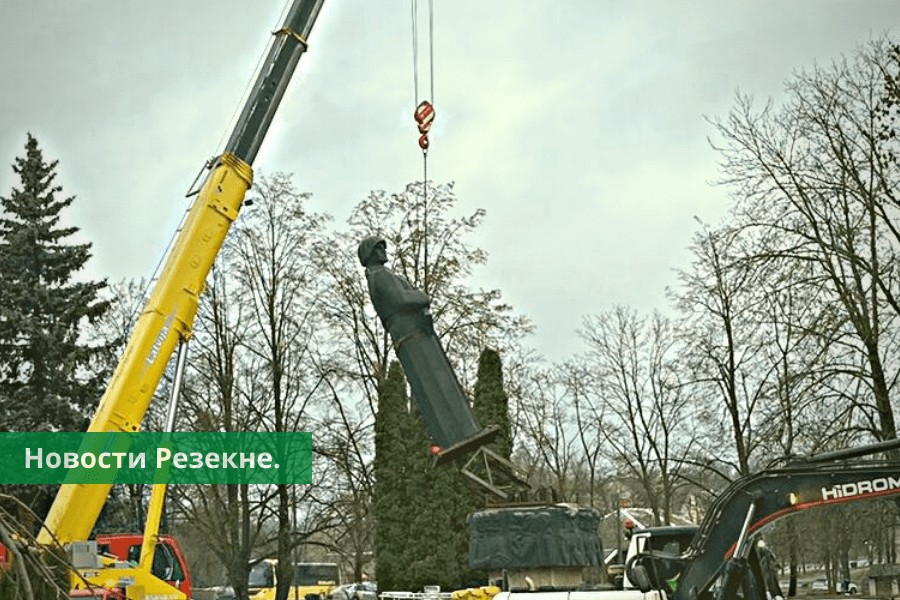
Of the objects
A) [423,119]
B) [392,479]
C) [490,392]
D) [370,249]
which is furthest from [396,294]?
[392,479]

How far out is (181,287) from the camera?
643 inches

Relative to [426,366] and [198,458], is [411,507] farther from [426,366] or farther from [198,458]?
[426,366]

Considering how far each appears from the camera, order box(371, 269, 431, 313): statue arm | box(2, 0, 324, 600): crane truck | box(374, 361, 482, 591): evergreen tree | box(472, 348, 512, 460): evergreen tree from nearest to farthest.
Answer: box(371, 269, 431, 313): statue arm < box(2, 0, 324, 600): crane truck < box(374, 361, 482, 591): evergreen tree < box(472, 348, 512, 460): evergreen tree

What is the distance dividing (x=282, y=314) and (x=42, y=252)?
780cm

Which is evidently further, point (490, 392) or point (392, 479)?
point (392, 479)

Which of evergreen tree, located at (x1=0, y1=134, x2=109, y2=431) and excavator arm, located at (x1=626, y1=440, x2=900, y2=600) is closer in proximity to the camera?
excavator arm, located at (x1=626, y1=440, x2=900, y2=600)

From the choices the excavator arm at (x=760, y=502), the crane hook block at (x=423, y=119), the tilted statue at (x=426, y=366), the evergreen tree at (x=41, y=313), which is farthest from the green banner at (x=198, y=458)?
the excavator arm at (x=760, y=502)

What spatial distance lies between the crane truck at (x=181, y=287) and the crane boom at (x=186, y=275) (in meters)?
0.01

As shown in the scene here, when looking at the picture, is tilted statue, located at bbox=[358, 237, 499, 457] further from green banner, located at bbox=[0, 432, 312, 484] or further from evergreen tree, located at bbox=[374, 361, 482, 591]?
evergreen tree, located at bbox=[374, 361, 482, 591]

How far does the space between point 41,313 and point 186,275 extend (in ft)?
62.5

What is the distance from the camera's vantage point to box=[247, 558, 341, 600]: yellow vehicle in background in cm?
4681

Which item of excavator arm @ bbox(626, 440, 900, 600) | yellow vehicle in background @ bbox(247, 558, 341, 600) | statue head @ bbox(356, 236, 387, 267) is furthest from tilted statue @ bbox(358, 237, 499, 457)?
yellow vehicle in background @ bbox(247, 558, 341, 600)

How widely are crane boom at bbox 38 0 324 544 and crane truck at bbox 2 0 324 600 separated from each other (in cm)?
1

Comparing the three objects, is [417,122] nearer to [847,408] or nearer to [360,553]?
[847,408]
